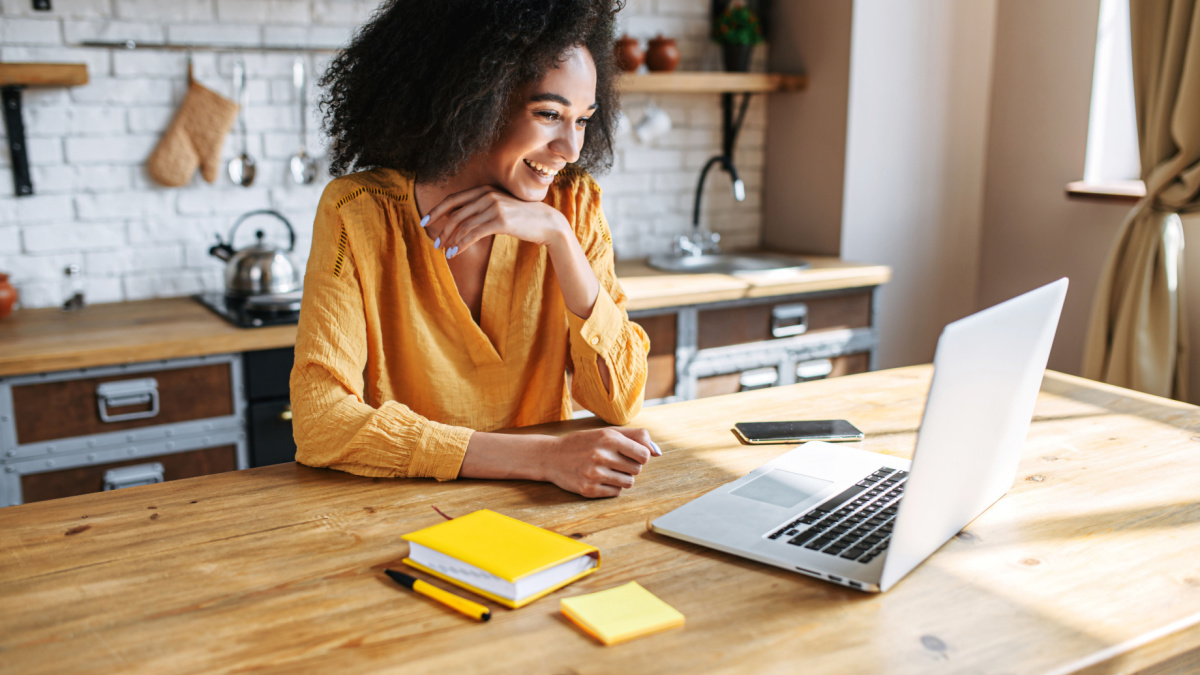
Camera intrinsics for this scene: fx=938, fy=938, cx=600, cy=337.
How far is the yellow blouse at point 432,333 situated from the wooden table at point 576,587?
6.1 inches

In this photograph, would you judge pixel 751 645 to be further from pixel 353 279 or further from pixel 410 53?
pixel 410 53

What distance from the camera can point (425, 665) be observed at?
2.63ft

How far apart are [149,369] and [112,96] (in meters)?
0.88

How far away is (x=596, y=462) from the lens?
1.20 m

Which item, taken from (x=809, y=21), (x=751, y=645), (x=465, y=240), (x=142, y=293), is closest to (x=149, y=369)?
(x=142, y=293)

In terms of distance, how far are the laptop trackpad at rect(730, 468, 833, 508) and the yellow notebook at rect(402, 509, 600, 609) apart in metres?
0.26

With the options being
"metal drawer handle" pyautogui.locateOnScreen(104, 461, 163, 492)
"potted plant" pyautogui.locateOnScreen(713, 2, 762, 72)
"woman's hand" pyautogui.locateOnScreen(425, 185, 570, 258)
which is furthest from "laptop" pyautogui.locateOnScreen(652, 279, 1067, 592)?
"potted plant" pyautogui.locateOnScreen(713, 2, 762, 72)

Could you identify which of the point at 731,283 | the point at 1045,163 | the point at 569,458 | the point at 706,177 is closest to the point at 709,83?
the point at 706,177

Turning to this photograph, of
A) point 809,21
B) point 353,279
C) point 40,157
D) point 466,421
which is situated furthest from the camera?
point 809,21

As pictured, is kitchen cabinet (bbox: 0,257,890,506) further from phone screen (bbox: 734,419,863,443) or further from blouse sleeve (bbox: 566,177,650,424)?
phone screen (bbox: 734,419,863,443)

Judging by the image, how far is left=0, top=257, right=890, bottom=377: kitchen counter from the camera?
6.71 ft

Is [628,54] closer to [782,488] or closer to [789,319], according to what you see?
[789,319]

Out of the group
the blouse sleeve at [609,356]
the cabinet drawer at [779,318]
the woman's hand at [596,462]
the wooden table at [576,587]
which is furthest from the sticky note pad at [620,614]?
the cabinet drawer at [779,318]

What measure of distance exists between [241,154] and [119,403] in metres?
0.89
